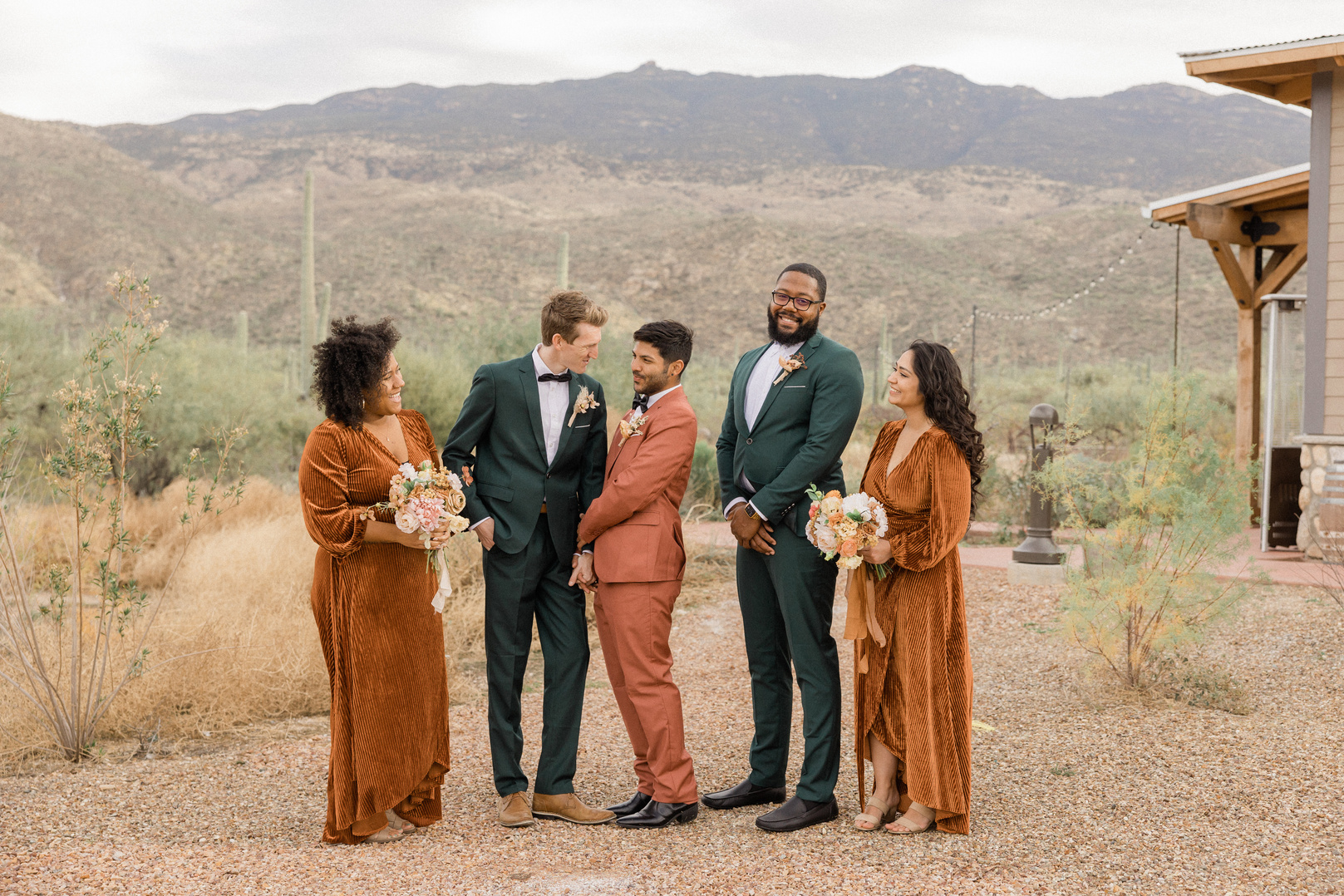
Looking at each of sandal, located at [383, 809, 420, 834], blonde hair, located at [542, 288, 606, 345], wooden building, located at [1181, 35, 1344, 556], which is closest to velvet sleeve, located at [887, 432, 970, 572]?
blonde hair, located at [542, 288, 606, 345]

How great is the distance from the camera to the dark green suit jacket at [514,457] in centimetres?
428

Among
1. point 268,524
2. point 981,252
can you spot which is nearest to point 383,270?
point 981,252

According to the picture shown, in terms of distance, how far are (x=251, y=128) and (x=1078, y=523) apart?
124 meters

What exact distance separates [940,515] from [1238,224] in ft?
32.9

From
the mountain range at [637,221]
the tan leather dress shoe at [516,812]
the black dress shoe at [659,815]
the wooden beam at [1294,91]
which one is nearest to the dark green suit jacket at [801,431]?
the black dress shoe at [659,815]

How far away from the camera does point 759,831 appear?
4152mm

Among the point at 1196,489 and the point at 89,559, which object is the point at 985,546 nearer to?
the point at 1196,489

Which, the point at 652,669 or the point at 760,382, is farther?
the point at 760,382

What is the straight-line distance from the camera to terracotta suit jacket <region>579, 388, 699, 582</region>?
4160mm

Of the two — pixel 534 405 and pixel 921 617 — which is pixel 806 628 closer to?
pixel 921 617

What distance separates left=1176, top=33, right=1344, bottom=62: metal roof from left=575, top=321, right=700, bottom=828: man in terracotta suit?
751 centimetres

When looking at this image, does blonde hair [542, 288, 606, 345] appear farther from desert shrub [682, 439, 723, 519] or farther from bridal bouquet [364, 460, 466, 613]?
desert shrub [682, 439, 723, 519]

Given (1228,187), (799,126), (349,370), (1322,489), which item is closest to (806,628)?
(349,370)

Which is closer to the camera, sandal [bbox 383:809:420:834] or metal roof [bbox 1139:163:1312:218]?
sandal [bbox 383:809:420:834]
